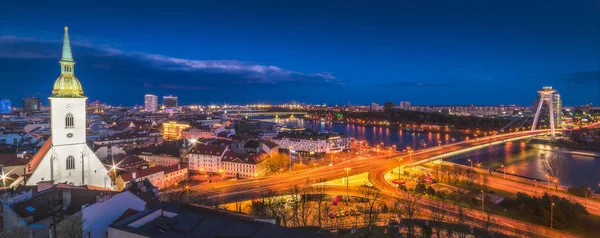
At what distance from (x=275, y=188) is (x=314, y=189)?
113 cm

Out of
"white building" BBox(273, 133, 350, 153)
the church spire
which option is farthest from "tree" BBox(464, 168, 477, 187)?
the church spire

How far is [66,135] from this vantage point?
743cm

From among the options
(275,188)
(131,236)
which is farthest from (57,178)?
(275,188)

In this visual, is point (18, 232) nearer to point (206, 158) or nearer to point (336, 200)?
point (336, 200)

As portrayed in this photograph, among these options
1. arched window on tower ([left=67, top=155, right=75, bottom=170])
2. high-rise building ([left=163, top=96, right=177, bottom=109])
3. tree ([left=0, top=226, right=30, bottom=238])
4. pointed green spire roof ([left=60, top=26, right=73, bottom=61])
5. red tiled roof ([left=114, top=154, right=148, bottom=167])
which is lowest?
red tiled roof ([left=114, top=154, right=148, bottom=167])

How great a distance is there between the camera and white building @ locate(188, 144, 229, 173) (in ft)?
47.9

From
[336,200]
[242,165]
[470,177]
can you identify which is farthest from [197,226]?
[470,177]

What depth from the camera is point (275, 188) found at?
970 centimetres

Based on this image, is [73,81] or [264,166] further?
[264,166]

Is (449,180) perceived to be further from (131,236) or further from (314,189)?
(131,236)

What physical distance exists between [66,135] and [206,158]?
24.6 feet

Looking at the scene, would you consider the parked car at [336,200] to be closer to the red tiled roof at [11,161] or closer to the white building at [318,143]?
the red tiled roof at [11,161]

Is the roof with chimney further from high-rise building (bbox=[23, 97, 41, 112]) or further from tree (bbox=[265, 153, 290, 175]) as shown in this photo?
high-rise building (bbox=[23, 97, 41, 112])

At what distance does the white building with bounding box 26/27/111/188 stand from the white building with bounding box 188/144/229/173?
6952mm
